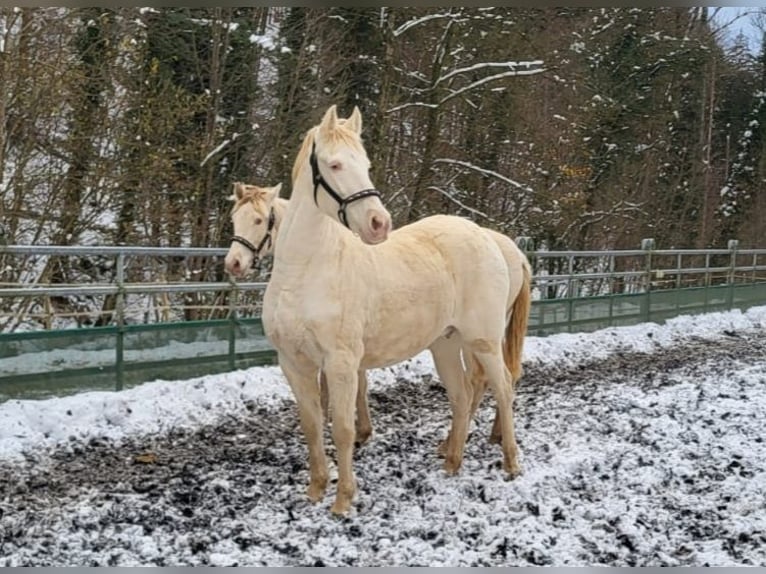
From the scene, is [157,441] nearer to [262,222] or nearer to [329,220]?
[262,222]

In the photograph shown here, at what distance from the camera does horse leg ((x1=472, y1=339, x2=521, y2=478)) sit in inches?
162

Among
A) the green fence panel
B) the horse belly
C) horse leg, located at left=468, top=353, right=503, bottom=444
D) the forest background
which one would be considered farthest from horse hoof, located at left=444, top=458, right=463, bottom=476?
the green fence panel

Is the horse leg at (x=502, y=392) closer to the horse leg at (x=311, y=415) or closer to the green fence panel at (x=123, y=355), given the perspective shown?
the horse leg at (x=311, y=415)

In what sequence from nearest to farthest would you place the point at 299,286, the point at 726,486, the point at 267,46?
1. the point at 299,286
2. the point at 726,486
3. the point at 267,46

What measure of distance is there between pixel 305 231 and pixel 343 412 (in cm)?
91

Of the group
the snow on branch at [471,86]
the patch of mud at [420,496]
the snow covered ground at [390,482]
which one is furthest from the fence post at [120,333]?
the snow on branch at [471,86]

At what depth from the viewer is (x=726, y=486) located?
3828 millimetres

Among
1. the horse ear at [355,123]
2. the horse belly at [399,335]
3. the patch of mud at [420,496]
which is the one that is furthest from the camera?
the horse belly at [399,335]

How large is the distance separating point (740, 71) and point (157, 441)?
17.4 m

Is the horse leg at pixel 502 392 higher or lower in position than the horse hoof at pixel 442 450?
higher

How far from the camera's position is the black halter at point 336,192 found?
10.5ft

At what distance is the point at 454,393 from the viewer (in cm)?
432

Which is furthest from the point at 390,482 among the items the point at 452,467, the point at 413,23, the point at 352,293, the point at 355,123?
the point at 413,23

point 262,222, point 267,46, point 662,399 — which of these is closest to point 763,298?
point 662,399
